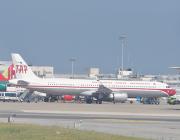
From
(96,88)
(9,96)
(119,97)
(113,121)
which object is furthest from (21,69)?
(113,121)

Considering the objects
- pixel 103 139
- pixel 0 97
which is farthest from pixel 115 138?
pixel 0 97

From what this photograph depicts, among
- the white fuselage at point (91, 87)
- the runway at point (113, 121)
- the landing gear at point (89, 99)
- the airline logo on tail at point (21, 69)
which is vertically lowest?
the runway at point (113, 121)

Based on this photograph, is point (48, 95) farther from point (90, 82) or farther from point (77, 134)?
point (77, 134)

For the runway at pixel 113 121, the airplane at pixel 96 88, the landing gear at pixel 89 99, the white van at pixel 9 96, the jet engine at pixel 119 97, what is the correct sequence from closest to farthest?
1. the runway at pixel 113 121
2. the jet engine at pixel 119 97
3. the landing gear at pixel 89 99
4. the airplane at pixel 96 88
5. the white van at pixel 9 96

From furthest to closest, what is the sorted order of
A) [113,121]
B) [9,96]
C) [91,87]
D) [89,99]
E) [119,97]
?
[9,96], [91,87], [89,99], [119,97], [113,121]

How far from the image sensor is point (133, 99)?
452 ft

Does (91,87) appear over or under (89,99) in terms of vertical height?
over

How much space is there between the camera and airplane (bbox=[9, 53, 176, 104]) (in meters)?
123

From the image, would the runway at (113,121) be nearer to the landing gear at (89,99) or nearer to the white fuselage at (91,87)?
the landing gear at (89,99)

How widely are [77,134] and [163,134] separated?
6.51 m

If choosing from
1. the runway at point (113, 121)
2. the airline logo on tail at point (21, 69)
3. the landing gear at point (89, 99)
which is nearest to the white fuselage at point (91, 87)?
the landing gear at point (89, 99)

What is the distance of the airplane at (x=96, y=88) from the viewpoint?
123 m

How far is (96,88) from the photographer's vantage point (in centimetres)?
12575

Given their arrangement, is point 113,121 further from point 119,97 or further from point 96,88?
point 96,88
